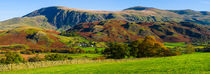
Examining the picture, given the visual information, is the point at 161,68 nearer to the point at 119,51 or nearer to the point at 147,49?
the point at 147,49

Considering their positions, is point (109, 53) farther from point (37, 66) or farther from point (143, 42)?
point (37, 66)

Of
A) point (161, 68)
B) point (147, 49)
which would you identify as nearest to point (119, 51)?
point (147, 49)

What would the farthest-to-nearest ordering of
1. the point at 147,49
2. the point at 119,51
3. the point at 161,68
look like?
the point at 119,51, the point at 147,49, the point at 161,68

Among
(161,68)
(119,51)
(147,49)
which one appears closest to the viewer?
(161,68)

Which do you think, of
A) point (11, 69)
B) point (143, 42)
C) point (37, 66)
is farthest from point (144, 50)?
point (11, 69)

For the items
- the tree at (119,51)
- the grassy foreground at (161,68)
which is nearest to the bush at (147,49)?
the tree at (119,51)

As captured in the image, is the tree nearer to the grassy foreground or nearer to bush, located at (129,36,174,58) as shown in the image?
bush, located at (129,36,174,58)

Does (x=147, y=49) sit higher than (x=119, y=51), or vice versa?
(x=147, y=49)

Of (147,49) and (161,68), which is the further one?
(147,49)

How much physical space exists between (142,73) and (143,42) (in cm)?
7217

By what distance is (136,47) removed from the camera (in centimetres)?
9662

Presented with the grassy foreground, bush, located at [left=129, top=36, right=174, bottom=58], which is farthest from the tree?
the grassy foreground

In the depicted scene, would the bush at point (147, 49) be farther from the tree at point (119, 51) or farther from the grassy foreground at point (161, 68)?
the grassy foreground at point (161, 68)

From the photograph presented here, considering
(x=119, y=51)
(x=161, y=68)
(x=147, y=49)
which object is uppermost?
(x=161, y=68)
